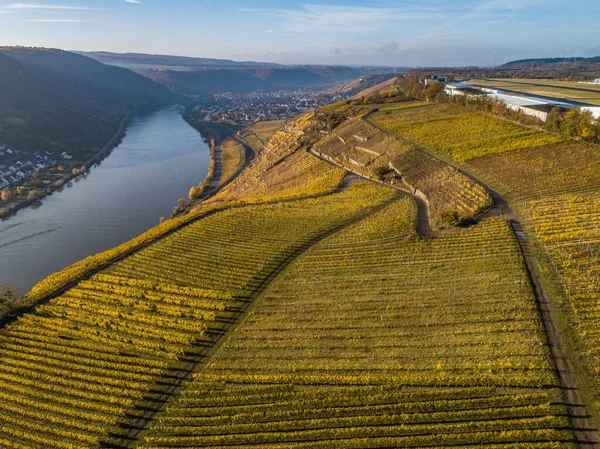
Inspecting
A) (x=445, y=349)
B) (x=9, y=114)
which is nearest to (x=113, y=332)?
(x=445, y=349)

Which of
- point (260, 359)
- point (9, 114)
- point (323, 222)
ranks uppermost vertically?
point (9, 114)

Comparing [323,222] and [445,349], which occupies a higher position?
[323,222]

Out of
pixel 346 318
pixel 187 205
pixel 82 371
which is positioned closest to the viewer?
pixel 82 371

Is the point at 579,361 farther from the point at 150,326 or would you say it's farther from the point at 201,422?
the point at 150,326

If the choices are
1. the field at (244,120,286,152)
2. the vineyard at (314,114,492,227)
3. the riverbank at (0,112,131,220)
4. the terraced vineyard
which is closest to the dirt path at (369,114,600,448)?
the terraced vineyard

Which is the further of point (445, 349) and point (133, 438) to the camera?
point (445, 349)

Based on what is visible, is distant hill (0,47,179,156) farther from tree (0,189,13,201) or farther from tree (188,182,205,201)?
tree (188,182,205,201)

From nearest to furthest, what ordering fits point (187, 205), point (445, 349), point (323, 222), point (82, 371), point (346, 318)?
1. point (445, 349)
2. point (82, 371)
3. point (346, 318)
4. point (323, 222)
5. point (187, 205)
